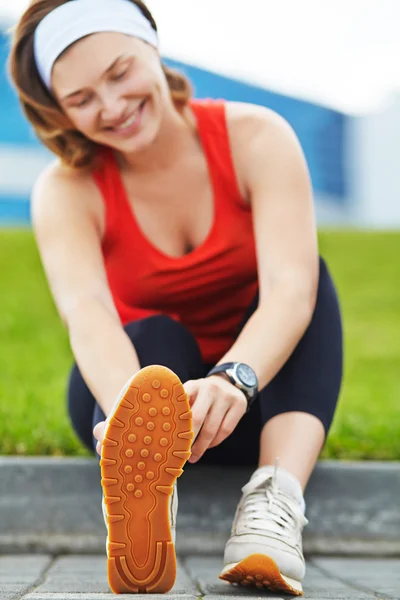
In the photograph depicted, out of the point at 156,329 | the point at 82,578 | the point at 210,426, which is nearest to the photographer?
the point at 210,426

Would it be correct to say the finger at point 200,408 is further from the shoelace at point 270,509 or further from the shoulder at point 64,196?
the shoulder at point 64,196

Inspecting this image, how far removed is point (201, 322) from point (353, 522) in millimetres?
661

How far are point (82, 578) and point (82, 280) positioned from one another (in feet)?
2.06

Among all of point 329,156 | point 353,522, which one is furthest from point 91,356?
point 329,156

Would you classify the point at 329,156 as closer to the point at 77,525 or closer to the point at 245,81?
the point at 245,81

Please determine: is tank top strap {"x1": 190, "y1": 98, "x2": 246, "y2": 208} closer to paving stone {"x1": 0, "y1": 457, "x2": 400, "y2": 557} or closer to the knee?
the knee

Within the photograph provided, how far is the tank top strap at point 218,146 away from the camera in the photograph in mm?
2154

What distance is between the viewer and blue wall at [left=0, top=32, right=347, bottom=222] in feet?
58.2

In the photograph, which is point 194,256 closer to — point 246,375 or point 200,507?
point 246,375

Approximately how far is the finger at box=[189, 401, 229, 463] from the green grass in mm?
1050

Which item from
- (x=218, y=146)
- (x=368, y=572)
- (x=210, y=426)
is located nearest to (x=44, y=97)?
(x=218, y=146)

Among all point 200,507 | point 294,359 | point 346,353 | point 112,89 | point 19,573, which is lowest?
point 346,353

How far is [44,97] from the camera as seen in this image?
2078 mm

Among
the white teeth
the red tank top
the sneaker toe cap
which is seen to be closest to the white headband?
the white teeth
